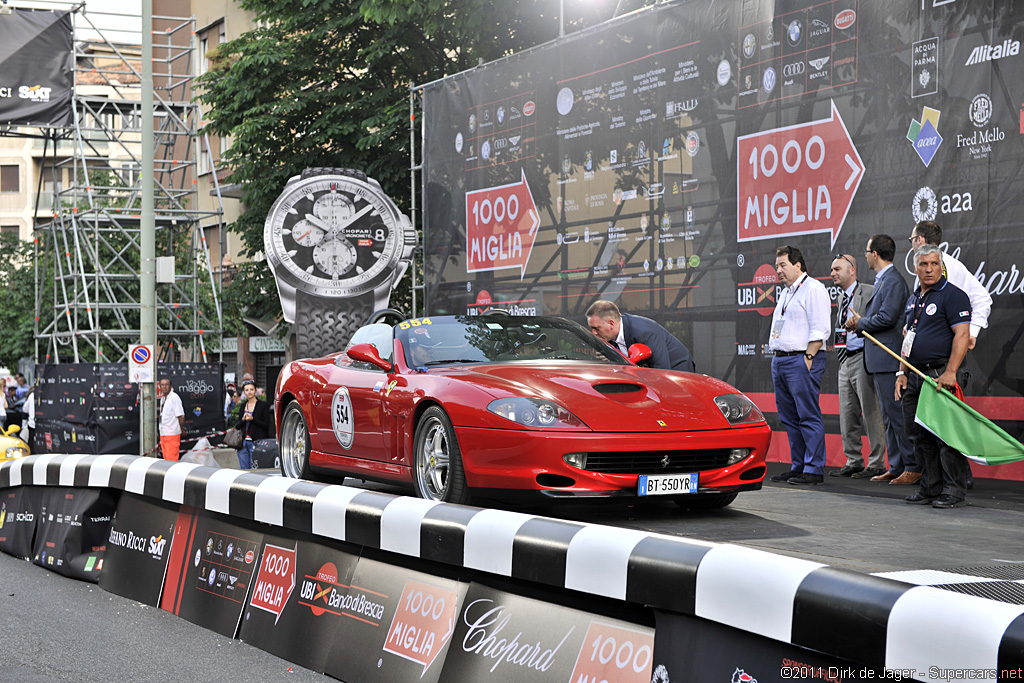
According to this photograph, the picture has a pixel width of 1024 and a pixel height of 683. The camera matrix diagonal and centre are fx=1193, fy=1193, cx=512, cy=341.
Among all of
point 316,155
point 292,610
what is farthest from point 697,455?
point 316,155

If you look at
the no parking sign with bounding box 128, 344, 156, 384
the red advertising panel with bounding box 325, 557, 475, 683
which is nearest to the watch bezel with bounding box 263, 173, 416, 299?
the no parking sign with bounding box 128, 344, 156, 384

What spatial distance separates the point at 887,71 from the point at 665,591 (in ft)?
23.3

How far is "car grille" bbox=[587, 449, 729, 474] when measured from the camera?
6172 mm

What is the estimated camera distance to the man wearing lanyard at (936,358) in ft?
22.5

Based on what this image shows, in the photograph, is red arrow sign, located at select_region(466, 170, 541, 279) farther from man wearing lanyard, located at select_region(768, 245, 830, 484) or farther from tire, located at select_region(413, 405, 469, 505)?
tire, located at select_region(413, 405, 469, 505)

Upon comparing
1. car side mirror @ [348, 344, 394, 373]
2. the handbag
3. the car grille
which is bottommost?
the handbag

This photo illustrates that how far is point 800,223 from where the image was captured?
1023 centimetres

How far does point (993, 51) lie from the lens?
8625 millimetres

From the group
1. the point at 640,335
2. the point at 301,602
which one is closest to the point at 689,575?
the point at 301,602

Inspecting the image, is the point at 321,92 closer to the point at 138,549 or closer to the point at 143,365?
the point at 143,365

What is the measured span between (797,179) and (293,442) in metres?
4.80

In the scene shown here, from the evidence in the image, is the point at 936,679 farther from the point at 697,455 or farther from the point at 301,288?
the point at 301,288

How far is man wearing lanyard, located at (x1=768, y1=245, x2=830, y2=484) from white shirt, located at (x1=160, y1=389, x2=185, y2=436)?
12742 millimetres

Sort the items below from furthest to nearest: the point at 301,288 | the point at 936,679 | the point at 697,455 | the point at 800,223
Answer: the point at 301,288 < the point at 800,223 < the point at 697,455 < the point at 936,679
